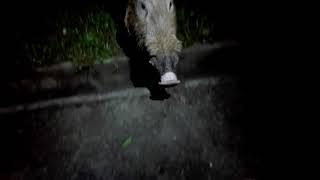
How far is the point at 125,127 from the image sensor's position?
5250 mm

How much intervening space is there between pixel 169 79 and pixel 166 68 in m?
0.13

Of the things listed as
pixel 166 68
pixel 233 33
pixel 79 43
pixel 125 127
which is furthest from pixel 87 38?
pixel 233 33

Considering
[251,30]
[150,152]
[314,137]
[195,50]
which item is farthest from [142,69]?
[314,137]

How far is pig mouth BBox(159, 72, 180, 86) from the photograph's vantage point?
4.38 m

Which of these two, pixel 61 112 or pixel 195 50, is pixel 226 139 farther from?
pixel 61 112

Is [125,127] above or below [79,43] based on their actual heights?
below

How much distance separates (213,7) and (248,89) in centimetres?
138

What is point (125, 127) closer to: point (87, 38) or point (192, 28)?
point (87, 38)

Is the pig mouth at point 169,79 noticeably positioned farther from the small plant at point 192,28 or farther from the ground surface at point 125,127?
the small plant at point 192,28

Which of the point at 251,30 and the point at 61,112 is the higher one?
the point at 251,30

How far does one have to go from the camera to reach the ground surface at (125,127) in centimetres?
488

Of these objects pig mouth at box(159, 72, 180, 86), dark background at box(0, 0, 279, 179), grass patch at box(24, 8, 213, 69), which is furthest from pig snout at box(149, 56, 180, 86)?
dark background at box(0, 0, 279, 179)

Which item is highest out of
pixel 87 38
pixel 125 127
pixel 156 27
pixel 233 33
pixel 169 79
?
pixel 156 27

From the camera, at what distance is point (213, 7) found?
244 inches
